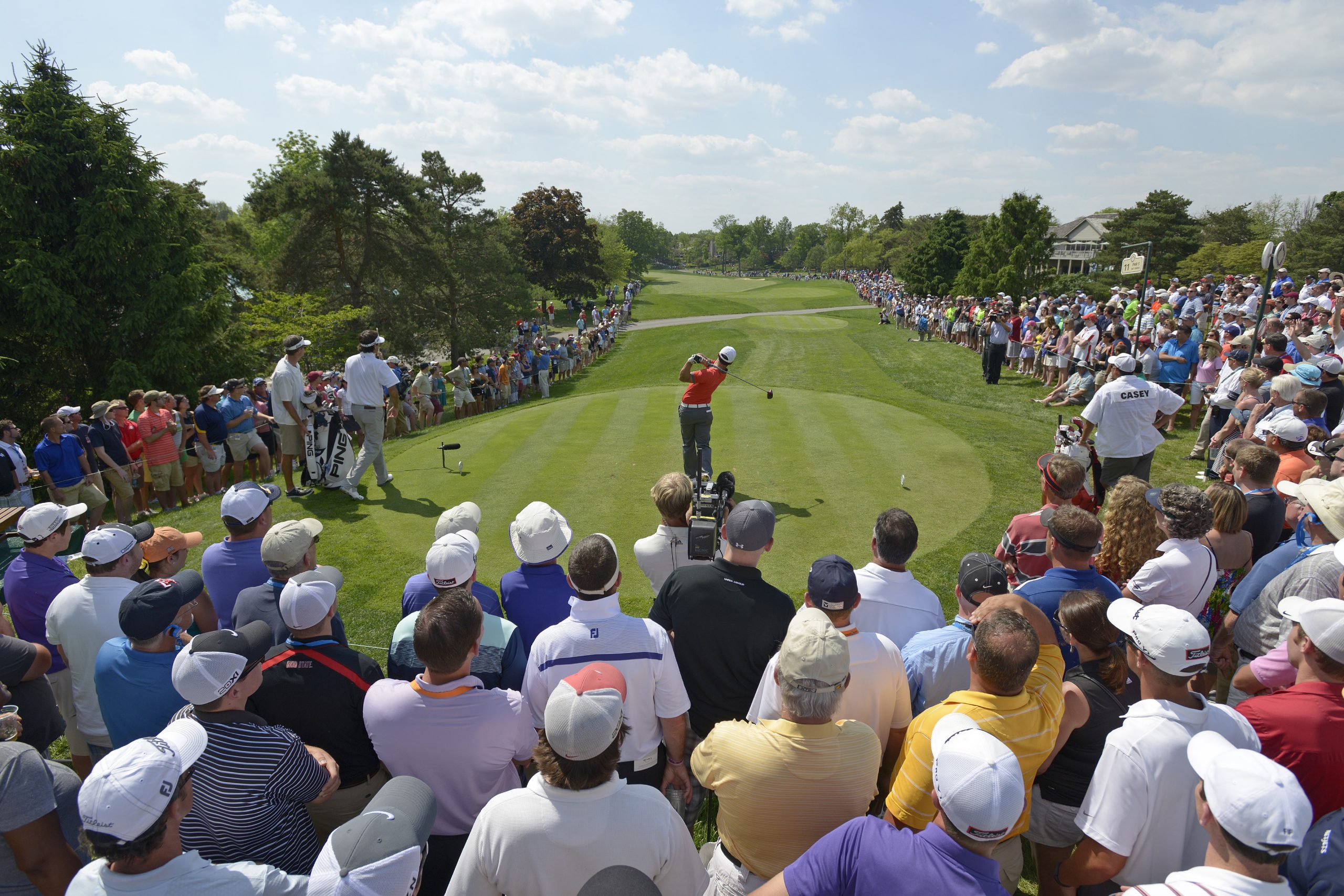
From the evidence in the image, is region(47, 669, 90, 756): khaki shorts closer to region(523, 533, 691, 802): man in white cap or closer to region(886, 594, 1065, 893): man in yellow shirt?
region(523, 533, 691, 802): man in white cap

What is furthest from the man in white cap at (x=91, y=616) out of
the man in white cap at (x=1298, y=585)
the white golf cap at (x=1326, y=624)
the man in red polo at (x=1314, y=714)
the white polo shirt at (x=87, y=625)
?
the man in white cap at (x=1298, y=585)

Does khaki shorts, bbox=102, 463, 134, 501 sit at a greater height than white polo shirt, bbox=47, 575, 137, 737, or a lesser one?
lesser

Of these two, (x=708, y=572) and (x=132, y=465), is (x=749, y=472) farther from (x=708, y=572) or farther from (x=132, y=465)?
(x=132, y=465)

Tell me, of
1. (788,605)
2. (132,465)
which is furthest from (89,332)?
(788,605)

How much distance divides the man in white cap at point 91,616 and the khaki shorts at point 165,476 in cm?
881

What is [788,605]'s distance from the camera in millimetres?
4246

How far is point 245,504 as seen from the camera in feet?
18.1

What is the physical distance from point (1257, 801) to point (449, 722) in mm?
3161

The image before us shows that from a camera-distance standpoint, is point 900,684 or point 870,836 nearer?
point 870,836

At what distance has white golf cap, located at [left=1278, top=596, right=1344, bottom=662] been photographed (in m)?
3.24

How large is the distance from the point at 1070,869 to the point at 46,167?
2989 cm

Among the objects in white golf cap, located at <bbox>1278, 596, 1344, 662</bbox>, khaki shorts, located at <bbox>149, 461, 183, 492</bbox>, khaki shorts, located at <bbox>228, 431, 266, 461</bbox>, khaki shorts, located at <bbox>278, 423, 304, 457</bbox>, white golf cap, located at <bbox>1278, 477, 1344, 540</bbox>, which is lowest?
khaki shorts, located at <bbox>149, 461, 183, 492</bbox>

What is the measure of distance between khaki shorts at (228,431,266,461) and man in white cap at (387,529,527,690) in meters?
10.9

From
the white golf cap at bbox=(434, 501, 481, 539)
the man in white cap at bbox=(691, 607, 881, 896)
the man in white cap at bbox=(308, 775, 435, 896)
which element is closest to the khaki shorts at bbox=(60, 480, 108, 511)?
the white golf cap at bbox=(434, 501, 481, 539)
